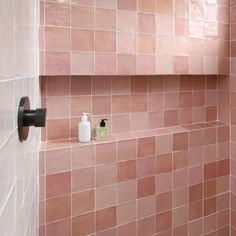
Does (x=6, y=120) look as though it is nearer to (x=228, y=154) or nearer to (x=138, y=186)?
(x=138, y=186)

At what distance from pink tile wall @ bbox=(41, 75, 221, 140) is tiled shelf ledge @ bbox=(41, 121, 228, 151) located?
0.04 m

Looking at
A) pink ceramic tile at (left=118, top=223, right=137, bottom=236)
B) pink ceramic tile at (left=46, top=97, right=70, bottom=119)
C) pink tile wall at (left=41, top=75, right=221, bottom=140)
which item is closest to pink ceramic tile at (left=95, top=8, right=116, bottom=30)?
pink tile wall at (left=41, top=75, right=221, bottom=140)

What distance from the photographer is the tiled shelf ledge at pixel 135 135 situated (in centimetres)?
130

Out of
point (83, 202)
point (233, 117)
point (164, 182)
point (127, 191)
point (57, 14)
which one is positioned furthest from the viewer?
point (233, 117)

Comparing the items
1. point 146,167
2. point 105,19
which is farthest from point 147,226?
point 105,19

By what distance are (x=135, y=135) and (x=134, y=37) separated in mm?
543

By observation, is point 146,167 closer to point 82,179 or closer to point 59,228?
point 82,179

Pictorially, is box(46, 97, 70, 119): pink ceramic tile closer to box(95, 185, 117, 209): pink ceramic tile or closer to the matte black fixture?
box(95, 185, 117, 209): pink ceramic tile

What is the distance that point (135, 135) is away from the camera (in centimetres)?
149

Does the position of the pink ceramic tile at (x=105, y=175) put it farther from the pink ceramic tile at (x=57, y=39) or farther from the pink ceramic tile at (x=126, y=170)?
the pink ceramic tile at (x=57, y=39)

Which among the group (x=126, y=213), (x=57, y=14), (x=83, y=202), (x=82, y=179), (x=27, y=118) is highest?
(x=57, y=14)

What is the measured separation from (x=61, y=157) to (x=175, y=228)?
2.86 feet

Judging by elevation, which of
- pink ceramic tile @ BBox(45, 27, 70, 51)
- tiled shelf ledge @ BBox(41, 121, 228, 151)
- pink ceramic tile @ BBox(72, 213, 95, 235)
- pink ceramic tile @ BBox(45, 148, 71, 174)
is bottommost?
pink ceramic tile @ BBox(72, 213, 95, 235)

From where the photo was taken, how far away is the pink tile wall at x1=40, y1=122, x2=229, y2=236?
4.14ft
